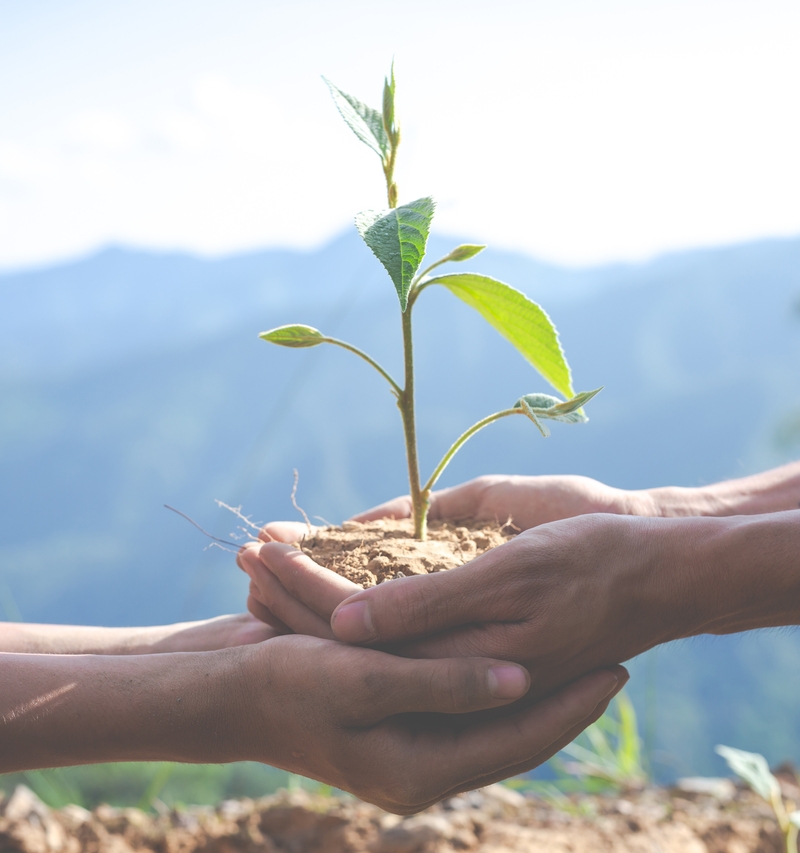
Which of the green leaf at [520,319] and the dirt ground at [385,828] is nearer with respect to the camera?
the green leaf at [520,319]

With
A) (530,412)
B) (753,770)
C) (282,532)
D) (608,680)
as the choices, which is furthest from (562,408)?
(753,770)

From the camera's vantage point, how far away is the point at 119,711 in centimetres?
70

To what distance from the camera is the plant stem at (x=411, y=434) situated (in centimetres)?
80

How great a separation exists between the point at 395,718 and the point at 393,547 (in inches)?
7.2

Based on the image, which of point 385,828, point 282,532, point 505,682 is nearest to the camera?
point 505,682

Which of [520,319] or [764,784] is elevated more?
[520,319]

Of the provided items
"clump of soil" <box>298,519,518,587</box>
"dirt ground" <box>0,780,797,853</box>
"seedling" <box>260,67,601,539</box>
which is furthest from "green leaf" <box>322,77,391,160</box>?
"dirt ground" <box>0,780,797,853</box>

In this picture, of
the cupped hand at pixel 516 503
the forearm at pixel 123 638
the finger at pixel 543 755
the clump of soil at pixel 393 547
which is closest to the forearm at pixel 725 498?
the cupped hand at pixel 516 503

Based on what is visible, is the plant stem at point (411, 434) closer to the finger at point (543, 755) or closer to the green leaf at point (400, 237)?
the green leaf at point (400, 237)

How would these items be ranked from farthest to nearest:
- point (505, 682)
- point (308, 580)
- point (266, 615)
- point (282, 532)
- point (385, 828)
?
point (385, 828)
point (282, 532)
point (266, 615)
point (308, 580)
point (505, 682)

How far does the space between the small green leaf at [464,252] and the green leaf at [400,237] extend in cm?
15

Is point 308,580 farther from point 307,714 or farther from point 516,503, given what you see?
point 516,503

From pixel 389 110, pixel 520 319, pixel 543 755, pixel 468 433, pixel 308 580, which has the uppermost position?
pixel 389 110

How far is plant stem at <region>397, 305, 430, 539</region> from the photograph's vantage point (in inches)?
31.4
